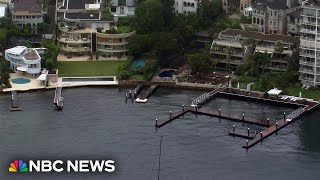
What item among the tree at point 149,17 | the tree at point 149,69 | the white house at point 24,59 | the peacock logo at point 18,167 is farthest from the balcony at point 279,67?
the peacock logo at point 18,167

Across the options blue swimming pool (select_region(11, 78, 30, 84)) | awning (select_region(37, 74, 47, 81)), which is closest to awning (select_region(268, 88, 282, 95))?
awning (select_region(37, 74, 47, 81))

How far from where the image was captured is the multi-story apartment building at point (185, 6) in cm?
10338

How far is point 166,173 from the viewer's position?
6856cm

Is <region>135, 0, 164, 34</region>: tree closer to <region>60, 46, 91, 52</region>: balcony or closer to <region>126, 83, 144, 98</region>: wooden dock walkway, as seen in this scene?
<region>60, 46, 91, 52</region>: balcony

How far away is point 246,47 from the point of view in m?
92.2

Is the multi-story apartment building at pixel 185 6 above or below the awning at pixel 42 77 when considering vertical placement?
above

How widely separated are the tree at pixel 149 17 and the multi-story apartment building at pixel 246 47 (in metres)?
6.25

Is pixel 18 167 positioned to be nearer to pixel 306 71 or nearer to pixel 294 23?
pixel 306 71

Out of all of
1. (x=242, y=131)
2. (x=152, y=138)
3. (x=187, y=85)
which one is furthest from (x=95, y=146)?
(x=187, y=85)

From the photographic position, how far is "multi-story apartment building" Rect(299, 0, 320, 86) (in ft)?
279

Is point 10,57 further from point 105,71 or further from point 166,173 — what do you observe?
point 166,173

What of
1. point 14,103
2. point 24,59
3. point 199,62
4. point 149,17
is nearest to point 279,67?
point 199,62

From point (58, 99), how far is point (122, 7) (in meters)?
21.1

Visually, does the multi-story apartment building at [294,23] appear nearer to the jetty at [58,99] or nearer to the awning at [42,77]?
the jetty at [58,99]
